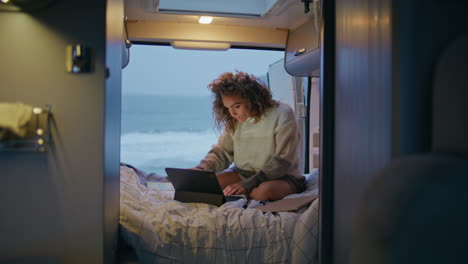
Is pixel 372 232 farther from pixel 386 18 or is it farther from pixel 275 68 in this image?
pixel 275 68

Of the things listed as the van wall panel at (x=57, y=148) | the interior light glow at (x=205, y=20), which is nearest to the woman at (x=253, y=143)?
the interior light glow at (x=205, y=20)

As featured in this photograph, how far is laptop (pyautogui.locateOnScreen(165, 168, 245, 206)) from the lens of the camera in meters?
2.62

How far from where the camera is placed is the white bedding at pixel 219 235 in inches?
79.7

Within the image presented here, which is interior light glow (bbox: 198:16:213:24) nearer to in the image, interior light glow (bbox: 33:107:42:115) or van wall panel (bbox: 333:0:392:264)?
van wall panel (bbox: 333:0:392:264)

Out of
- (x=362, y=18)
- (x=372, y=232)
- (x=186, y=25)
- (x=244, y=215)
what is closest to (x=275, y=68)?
(x=186, y=25)

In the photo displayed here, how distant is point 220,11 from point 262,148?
3.88 ft

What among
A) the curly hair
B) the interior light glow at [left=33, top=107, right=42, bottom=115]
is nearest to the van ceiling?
the curly hair

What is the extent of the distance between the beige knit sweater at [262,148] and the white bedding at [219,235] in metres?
0.65

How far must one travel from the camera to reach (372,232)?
39.3 inches

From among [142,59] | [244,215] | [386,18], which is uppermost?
[142,59]

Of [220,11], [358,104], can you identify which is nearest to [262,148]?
[220,11]

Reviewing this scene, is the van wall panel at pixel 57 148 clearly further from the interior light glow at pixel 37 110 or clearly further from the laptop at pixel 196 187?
the laptop at pixel 196 187

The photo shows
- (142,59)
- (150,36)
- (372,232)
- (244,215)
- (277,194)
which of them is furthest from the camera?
(142,59)

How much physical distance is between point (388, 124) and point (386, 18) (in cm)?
41
